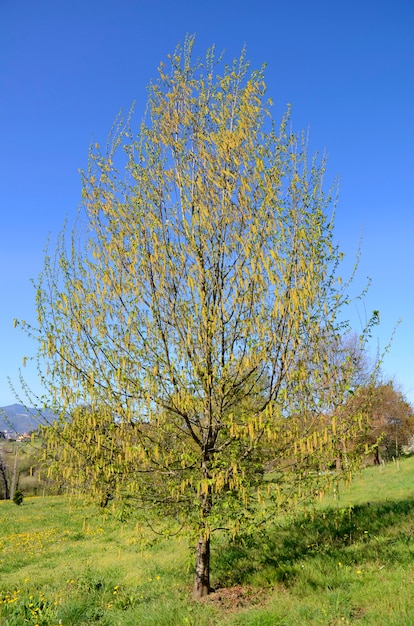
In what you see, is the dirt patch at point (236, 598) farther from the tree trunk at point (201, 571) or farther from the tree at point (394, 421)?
the tree at point (394, 421)

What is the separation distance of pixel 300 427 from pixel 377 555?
12.2ft

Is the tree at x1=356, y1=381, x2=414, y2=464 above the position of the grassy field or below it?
above

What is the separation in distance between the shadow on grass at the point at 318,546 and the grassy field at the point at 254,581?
0.09ft

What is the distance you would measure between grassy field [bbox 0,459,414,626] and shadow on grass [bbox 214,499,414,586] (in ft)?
0.09

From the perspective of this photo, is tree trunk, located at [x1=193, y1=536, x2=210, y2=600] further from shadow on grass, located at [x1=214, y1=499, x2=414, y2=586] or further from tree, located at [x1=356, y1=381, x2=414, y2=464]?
tree, located at [x1=356, y1=381, x2=414, y2=464]

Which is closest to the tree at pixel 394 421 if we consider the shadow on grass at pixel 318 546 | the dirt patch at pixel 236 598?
the shadow on grass at pixel 318 546

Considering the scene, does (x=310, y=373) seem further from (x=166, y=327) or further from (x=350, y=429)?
(x=166, y=327)

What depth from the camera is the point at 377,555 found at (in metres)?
7.98

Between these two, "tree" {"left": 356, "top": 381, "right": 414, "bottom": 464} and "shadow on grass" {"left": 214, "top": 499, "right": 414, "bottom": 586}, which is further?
"tree" {"left": 356, "top": 381, "right": 414, "bottom": 464}

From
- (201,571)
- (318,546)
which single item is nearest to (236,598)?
(201,571)

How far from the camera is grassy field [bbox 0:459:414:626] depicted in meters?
6.29

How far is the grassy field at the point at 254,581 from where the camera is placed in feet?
20.6

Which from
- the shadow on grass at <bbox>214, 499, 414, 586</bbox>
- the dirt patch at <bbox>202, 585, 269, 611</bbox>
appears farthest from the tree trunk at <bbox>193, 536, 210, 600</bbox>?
the shadow on grass at <bbox>214, 499, 414, 586</bbox>

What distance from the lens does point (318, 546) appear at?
9211 mm
